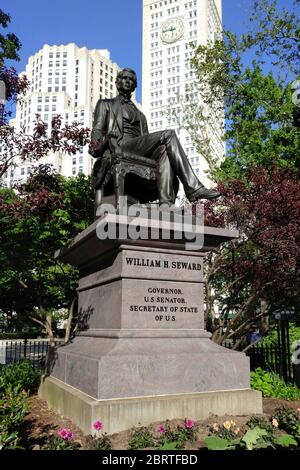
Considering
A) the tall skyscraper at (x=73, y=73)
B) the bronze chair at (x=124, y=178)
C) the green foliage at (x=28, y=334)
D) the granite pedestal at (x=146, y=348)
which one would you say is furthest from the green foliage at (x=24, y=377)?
the tall skyscraper at (x=73, y=73)

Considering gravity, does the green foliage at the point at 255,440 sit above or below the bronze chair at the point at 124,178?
below

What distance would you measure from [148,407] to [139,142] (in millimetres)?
4107

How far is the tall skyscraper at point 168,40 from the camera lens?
116m

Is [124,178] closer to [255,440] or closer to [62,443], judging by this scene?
[62,443]

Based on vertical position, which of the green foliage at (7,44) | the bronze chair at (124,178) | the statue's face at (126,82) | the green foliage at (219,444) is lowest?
the green foliage at (219,444)

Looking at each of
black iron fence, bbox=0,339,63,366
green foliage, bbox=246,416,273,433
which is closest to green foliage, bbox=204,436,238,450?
green foliage, bbox=246,416,273,433

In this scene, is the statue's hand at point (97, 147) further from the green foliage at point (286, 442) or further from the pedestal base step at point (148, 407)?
the green foliage at point (286, 442)

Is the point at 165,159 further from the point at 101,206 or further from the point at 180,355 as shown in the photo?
the point at 180,355

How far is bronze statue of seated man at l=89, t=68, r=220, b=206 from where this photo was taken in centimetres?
690

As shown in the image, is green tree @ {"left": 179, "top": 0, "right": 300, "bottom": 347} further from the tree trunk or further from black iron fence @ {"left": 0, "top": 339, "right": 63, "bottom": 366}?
black iron fence @ {"left": 0, "top": 339, "right": 63, "bottom": 366}

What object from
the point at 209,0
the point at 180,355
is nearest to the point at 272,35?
the point at 180,355

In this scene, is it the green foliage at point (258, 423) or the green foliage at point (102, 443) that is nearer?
the green foliage at point (102, 443)

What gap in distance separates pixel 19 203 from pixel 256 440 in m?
4.84

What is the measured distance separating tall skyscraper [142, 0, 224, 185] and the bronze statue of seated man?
104351mm
